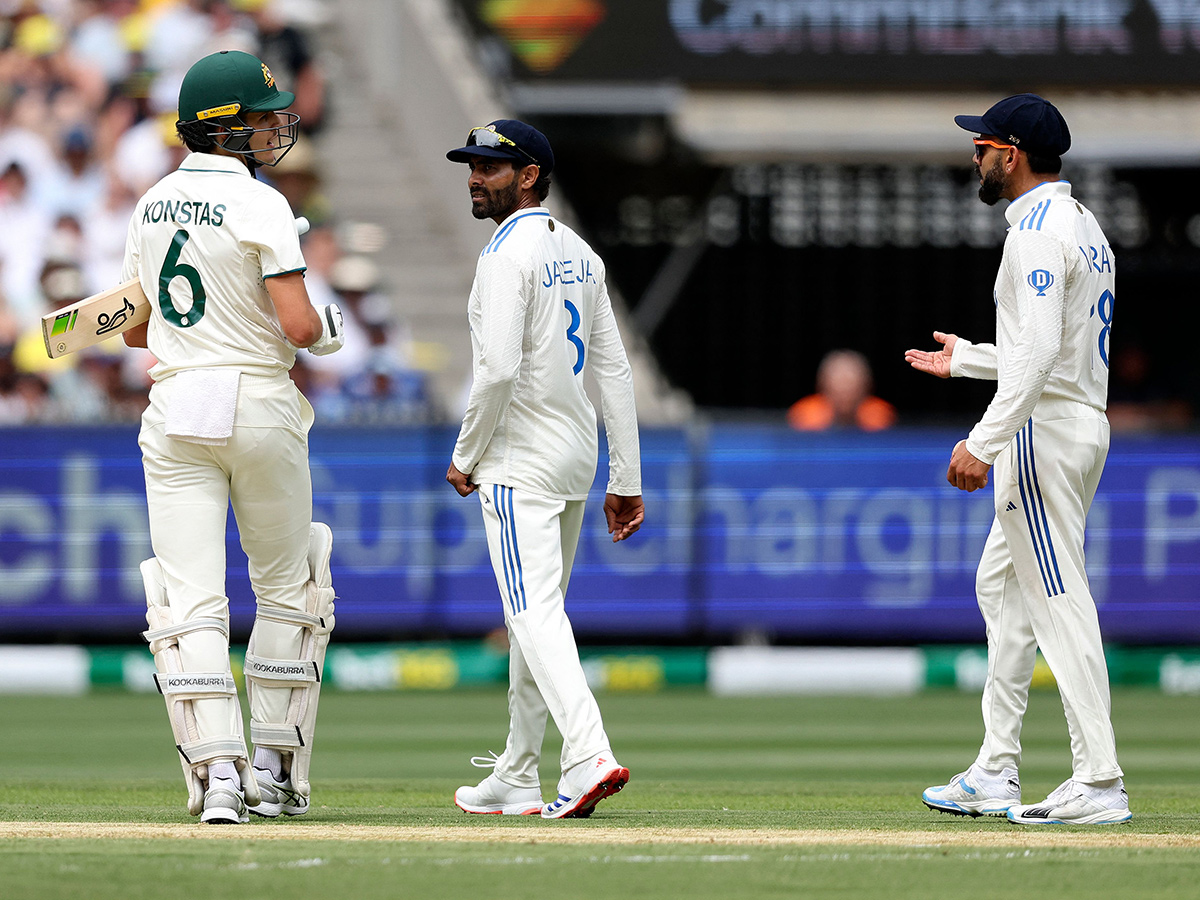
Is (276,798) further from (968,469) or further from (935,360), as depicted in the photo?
(935,360)

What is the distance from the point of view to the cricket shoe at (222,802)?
548 centimetres

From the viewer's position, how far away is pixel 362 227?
56.1 ft

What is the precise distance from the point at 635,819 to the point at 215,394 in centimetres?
183

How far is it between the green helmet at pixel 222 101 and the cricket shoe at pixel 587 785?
2039 mm

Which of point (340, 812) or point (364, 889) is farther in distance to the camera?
point (340, 812)

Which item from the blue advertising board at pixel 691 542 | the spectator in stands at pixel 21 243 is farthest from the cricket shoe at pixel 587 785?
the spectator in stands at pixel 21 243

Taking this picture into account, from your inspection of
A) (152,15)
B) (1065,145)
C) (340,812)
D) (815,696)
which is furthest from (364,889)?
(152,15)

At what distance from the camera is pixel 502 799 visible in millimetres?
6156

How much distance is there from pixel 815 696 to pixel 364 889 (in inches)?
306

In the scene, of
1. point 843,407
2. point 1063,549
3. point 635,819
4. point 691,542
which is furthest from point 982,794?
point 843,407

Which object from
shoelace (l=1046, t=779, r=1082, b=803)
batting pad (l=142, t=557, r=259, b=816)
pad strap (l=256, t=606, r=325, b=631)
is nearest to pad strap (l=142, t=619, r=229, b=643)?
batting pad (l=142, t=557, r=259, b=816)

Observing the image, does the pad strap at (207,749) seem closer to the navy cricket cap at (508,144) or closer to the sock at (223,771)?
the sock at (223,771)

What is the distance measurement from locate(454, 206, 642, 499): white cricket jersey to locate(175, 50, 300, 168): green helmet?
2.51 ft

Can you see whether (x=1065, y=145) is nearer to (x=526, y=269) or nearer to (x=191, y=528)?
(x=526, y=269)
